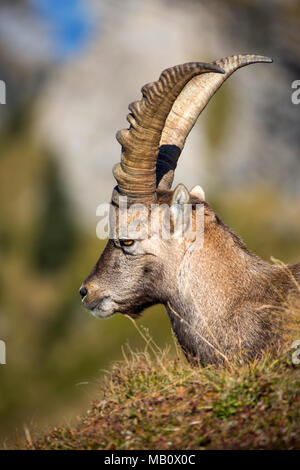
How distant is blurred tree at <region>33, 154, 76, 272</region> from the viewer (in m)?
38.1

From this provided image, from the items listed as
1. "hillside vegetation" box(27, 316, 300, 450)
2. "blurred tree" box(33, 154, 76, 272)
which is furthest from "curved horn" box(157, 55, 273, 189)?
"blurred tree" box(33, 154, 76, 272)

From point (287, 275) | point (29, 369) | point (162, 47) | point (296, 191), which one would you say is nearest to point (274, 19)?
point (162, 47)

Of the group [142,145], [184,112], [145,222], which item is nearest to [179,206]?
[145,222]

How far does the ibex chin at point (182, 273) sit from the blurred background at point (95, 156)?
55.6 ft

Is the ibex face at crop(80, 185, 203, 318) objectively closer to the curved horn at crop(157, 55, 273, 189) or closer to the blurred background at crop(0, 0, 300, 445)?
the curved horn at crop(157, 55, 273, 189)

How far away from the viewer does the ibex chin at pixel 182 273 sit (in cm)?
872

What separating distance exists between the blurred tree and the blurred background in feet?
0.28

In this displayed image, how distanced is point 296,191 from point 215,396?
115 feet

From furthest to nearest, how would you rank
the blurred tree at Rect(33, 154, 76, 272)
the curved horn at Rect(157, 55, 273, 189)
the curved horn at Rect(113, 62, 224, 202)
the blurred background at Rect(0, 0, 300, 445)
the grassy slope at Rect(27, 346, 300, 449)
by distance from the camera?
the blurred tree at Rect(33, 154, 76, 272), the blurred background at Rect(0, 0, 300, 445), the curved horn at Rect(157, 55, 273, 189), the curved horn at Rect(113, 62, 224, 202), the grassy slope at Rect(27, 346, 300, 449)

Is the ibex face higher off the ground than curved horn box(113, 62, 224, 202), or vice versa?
curved horn box(113, 62, 224, 202)

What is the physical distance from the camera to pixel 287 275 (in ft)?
30.3

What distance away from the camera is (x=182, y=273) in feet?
29.6

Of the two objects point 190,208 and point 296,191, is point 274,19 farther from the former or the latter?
point 190,208

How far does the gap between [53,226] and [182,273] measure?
3201 cm
